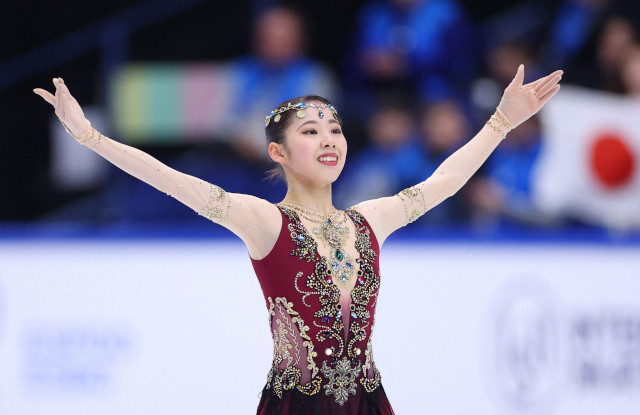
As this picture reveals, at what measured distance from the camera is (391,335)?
4.94m

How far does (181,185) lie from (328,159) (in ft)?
1.82

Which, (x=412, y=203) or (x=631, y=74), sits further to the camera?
(x=631, y=74)

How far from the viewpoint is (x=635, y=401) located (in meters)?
4.91

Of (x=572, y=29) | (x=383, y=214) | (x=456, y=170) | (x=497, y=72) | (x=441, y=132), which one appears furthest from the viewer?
(x=572, y=29)

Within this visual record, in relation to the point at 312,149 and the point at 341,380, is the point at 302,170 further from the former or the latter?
the point at 341,380

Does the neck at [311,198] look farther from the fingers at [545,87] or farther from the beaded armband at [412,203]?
the fingers at [545,87]

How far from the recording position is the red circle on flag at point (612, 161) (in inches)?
220

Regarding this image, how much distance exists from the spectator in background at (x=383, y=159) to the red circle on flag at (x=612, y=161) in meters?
1.13

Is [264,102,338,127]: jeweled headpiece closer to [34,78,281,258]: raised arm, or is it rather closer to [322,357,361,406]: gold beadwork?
[34,78,281,258]: raised arm

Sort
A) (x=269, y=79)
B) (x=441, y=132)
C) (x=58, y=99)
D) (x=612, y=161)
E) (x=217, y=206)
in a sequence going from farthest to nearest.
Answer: (x=269, y=79) < (x=441, y=132) < (x=612, y=161) < (x=217, y=206) < (x=58, y=99)

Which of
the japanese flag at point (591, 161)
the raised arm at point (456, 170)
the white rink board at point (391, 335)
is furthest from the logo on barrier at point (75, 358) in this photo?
the japanese flag at point (591, 161)

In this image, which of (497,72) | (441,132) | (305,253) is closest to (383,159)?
(441,132)

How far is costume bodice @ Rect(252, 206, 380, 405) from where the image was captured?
3.01 meters

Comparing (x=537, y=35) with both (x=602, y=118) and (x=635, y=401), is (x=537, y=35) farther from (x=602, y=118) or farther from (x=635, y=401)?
(x=635, y=401)
